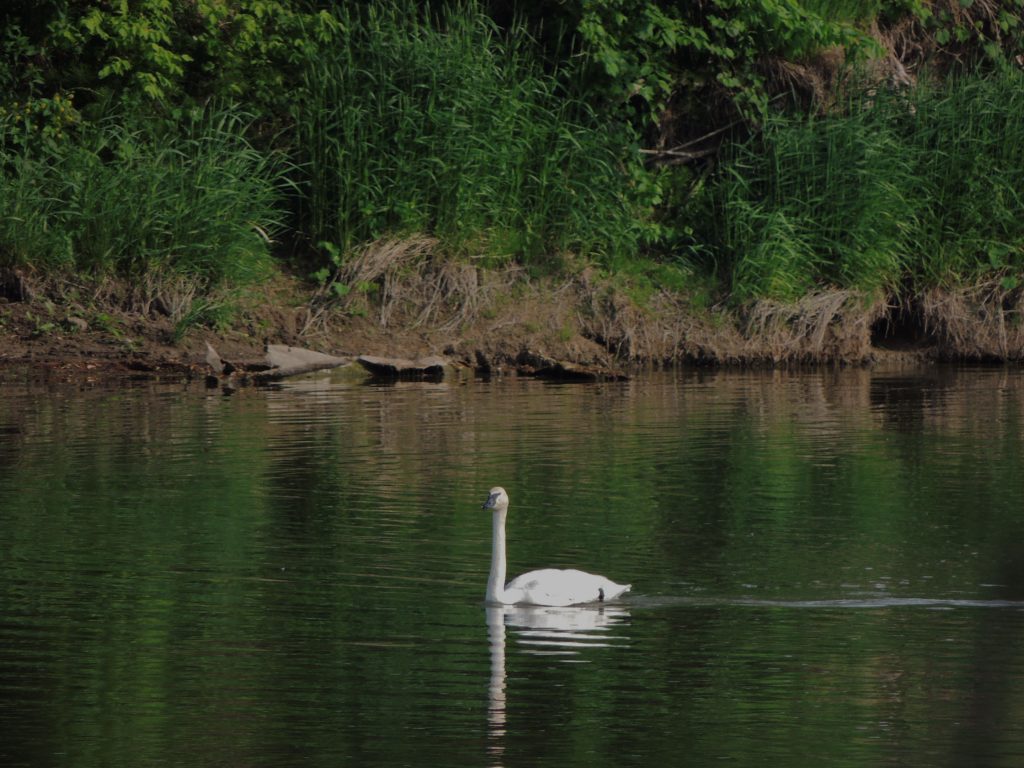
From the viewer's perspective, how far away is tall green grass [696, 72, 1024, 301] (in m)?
21.5

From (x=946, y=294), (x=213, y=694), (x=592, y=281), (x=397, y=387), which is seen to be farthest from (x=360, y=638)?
(x=946, y=294)

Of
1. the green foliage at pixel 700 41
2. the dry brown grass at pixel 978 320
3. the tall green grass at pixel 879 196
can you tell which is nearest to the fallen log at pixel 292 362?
the green foliage at pixel 700 41

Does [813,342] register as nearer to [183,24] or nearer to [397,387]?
[397,387]

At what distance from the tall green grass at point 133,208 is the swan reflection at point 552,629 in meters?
11.3

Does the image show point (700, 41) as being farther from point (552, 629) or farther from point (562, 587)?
point (552, 629)

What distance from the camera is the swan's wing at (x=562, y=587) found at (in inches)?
353

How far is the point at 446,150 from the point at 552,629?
40.4 ft

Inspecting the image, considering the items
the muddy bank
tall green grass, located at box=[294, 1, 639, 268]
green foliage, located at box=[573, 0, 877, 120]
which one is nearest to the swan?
the muddy bank

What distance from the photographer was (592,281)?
21.2 meters

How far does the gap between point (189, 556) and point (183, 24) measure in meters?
12.4

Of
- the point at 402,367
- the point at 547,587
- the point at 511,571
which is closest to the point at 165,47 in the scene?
the point at 402,367

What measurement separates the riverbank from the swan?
10.4 meters

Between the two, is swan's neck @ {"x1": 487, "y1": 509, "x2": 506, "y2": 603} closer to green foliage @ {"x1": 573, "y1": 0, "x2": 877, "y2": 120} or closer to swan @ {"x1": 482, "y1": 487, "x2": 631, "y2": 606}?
swan @ {"x1": 482, "y1": 487, "x2": 631, "y2": 606}

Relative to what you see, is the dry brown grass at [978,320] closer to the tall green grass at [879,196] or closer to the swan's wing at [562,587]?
the tall green grass at [879,196]
